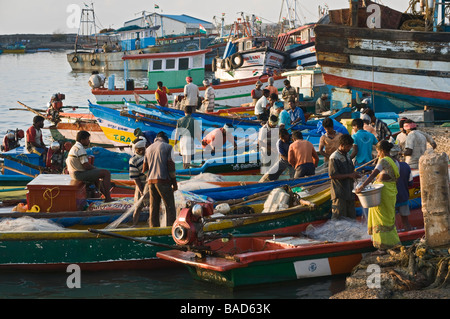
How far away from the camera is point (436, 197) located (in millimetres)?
9805

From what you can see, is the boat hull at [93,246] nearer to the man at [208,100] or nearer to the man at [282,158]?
the man at [282,158]

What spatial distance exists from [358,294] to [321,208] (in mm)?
2656

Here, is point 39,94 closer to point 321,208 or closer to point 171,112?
point 171,112

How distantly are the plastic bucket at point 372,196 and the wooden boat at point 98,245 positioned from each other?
6.56ft

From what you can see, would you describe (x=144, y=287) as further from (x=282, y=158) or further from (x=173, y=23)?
(x=173, y=23)

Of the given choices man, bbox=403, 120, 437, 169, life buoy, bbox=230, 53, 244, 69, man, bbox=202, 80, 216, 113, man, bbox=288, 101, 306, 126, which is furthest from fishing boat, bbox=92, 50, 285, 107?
man, bbox=403, 120, 437, 169

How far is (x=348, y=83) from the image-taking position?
73.8ft

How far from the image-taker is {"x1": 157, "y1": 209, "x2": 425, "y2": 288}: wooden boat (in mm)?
10078

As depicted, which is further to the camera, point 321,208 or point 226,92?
point 226,92

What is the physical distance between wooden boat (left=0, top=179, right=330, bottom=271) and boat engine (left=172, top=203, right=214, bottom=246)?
795 mm

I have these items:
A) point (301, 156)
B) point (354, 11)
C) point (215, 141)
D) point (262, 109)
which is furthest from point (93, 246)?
point (354, 11)

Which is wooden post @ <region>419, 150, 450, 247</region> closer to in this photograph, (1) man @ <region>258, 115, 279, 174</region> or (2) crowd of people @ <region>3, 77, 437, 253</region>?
(2) crowd of people @ <region>3, 77, 437, 253</region>

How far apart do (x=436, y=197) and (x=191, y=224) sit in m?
3.28

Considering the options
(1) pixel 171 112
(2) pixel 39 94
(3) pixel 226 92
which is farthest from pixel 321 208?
(2) pixel 39 94
